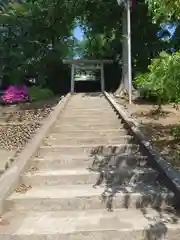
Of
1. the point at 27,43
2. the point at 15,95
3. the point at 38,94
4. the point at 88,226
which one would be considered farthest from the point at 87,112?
the point at 27,43

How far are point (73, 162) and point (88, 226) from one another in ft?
8.32

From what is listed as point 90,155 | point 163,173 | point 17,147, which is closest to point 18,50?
point 17,147

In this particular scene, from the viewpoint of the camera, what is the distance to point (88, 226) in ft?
15.1

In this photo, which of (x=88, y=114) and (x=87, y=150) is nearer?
(x=87, y=150)

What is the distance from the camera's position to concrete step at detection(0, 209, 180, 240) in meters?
4.41

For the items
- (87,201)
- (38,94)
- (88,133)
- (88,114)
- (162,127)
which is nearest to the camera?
(87,201)

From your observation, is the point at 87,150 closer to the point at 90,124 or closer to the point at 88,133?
the point at 88,133

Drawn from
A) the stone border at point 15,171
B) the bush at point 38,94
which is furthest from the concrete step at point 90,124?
the bush at point 38,94

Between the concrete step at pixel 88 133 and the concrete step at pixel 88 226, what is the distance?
167 inches

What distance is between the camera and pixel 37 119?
649 inches

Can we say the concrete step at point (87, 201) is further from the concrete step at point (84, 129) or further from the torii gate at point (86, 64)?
the torii gate at point (86, 64)

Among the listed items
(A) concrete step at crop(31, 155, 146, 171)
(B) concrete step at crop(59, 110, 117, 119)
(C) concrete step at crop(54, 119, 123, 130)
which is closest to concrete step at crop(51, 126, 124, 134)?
(C) concrete step at crop(54, 119, 123, 130)

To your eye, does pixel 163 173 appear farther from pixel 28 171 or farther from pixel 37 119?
pixel 37 119

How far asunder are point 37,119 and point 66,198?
11.3 meters
